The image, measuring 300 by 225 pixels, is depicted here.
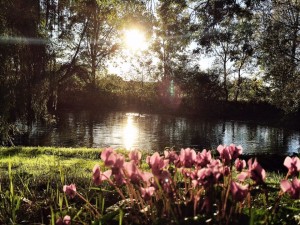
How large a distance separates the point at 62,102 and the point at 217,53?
21276 mm

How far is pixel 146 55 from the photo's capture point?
55.2m

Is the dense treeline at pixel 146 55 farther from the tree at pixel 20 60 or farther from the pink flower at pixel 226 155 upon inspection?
the pink flower at pixel 226 155

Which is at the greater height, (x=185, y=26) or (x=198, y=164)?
(x=185, y=26)

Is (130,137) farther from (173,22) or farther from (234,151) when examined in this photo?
(234,151)

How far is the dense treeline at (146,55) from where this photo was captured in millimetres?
9219

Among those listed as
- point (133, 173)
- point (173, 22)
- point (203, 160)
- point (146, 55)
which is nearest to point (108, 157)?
point (133, 173)

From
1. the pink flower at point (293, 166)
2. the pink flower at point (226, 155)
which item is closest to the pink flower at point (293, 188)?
the pink flower at point (293, 166)

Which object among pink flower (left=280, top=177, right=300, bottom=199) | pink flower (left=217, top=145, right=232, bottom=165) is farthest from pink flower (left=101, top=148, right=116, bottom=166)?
pink flower (left=280, top=177, right=300, bottom=199)

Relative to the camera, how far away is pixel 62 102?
154 feet

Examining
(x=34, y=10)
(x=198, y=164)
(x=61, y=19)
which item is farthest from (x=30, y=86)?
(x=198, y=164)

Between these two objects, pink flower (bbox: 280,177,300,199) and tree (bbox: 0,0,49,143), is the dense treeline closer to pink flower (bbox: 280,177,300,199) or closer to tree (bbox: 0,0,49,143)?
tree (bbox: 0,0,49,143)

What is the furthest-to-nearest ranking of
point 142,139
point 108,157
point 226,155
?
point 142,139 < point 226,155 < point 108,157

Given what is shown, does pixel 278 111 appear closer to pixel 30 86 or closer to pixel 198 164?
pixel 30 86

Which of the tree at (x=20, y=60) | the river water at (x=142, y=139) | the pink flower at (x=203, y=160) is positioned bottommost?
the river water at (x=142, y=139)
